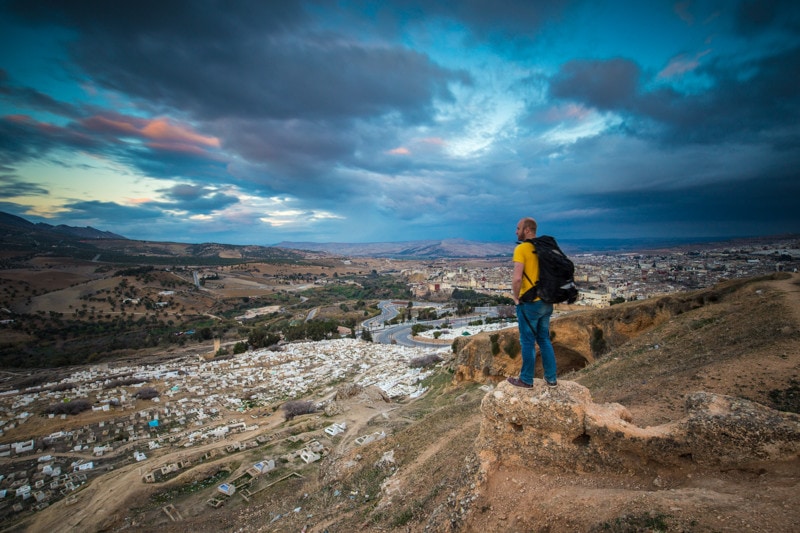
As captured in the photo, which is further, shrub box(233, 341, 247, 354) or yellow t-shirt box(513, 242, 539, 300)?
shrub box(233, 341, 247, 354)

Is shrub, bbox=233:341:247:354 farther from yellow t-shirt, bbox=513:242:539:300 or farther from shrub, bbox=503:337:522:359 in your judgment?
yellow t-shirt, bbox=513:242:539:300

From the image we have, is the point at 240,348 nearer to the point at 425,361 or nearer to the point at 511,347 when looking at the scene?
the point at 425,361

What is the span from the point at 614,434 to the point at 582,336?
18.4m

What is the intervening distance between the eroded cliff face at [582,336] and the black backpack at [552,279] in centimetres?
1675

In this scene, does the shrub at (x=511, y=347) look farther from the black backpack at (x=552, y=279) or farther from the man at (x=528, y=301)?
the black backpack at (x=552, y=279)

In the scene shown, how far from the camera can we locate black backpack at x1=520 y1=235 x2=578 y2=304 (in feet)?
17.8

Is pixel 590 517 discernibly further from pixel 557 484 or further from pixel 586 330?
pixel 586 330

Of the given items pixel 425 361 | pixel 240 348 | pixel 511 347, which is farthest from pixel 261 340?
pixel 511 347

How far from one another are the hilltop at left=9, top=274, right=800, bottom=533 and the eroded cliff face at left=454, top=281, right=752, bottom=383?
0.11m

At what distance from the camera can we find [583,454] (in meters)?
6.14

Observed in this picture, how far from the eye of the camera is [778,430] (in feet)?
16.1

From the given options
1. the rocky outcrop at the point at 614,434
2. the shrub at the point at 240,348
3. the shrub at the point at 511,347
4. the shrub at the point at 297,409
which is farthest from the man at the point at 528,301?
the shrub at the point at 240,348

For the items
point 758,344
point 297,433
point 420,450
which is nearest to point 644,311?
point 758,344

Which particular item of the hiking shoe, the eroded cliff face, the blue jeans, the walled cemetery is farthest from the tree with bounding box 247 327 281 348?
the blue jeans
